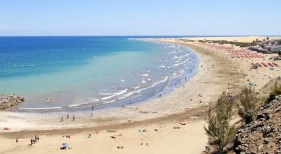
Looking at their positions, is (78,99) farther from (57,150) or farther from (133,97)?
(57,150)

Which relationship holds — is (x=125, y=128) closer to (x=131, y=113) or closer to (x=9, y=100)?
(x=131, y=113)

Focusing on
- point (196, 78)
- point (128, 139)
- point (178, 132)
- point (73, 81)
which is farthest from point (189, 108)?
point (73, 81)

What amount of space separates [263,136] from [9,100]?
32450mm

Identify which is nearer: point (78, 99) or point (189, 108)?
point (189, 108)

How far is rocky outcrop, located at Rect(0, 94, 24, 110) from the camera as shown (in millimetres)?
33531

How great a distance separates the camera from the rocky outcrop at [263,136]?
934 centimetres

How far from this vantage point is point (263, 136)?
1023cm

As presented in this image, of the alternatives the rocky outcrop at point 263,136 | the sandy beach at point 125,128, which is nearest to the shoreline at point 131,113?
the sandy beach at point 125,128

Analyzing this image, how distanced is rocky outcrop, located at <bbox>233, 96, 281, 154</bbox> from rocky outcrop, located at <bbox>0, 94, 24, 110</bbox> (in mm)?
29841

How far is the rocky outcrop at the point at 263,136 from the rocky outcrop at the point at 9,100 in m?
29.8

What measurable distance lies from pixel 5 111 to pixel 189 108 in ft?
69.4

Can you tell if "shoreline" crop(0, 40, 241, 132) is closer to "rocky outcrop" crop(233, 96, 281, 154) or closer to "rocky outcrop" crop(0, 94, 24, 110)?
"rocky outcrop" crop(0, 94, 24, 110)

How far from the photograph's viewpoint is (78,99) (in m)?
37.0

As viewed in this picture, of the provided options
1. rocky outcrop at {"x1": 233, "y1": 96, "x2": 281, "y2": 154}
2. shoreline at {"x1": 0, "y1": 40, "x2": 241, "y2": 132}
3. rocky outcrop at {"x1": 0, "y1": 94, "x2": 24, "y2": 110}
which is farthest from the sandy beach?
rocky outcrop at {"x1": 233, "y1": 96, "x2": 281, "y2": 154}
